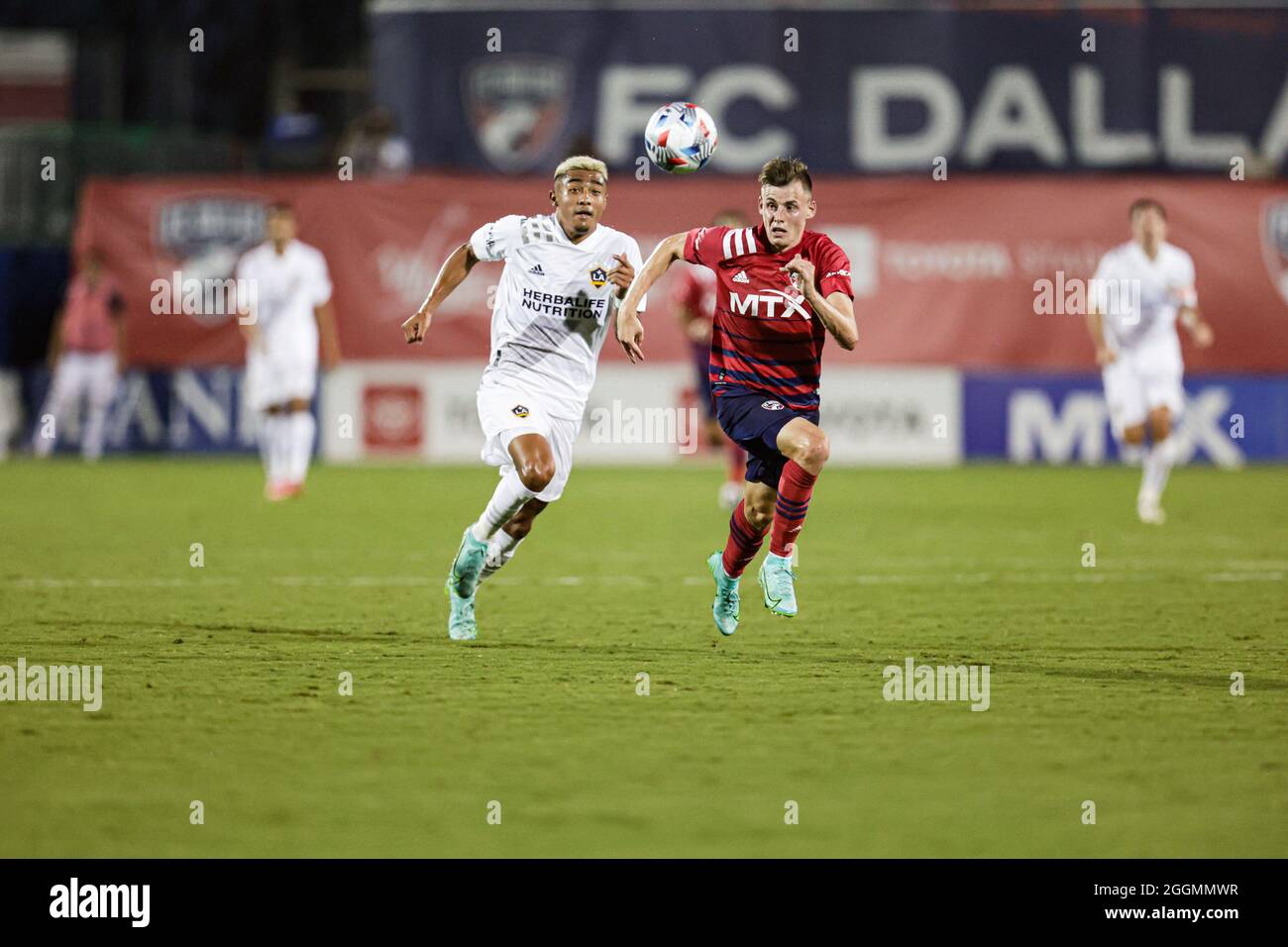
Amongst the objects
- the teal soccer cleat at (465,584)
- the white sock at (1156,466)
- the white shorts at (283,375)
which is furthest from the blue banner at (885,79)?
the teal soccer cleat at (465,584)

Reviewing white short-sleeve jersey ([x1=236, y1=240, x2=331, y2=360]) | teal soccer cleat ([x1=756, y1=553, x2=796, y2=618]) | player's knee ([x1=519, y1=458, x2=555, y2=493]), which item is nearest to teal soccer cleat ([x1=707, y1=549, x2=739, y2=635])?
teal soccer cleat ([x1=756, y1=553, x2=796, y2=618])

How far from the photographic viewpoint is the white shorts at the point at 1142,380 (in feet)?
52.1

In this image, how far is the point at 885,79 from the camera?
74.6 feet

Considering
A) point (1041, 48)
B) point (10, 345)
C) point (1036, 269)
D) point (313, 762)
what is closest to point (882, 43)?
point (1041, 48)

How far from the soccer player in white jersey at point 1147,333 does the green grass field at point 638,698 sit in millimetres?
1113

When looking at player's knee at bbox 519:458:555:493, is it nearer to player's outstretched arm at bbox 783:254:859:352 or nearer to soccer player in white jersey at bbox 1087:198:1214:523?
player's outstretched arm at bbox 783:254:859:352

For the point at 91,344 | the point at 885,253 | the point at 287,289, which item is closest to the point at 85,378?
the point at 91,344

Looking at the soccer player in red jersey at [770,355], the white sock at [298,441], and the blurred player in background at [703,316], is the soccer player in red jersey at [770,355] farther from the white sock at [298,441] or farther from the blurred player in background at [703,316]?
the white sock at [298,441]

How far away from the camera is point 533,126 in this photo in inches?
902

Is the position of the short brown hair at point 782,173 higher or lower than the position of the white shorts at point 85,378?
lower

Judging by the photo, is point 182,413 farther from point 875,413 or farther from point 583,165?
point 583,165

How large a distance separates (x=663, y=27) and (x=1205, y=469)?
8076mm

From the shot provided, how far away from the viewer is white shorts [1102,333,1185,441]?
15875 millimetres
